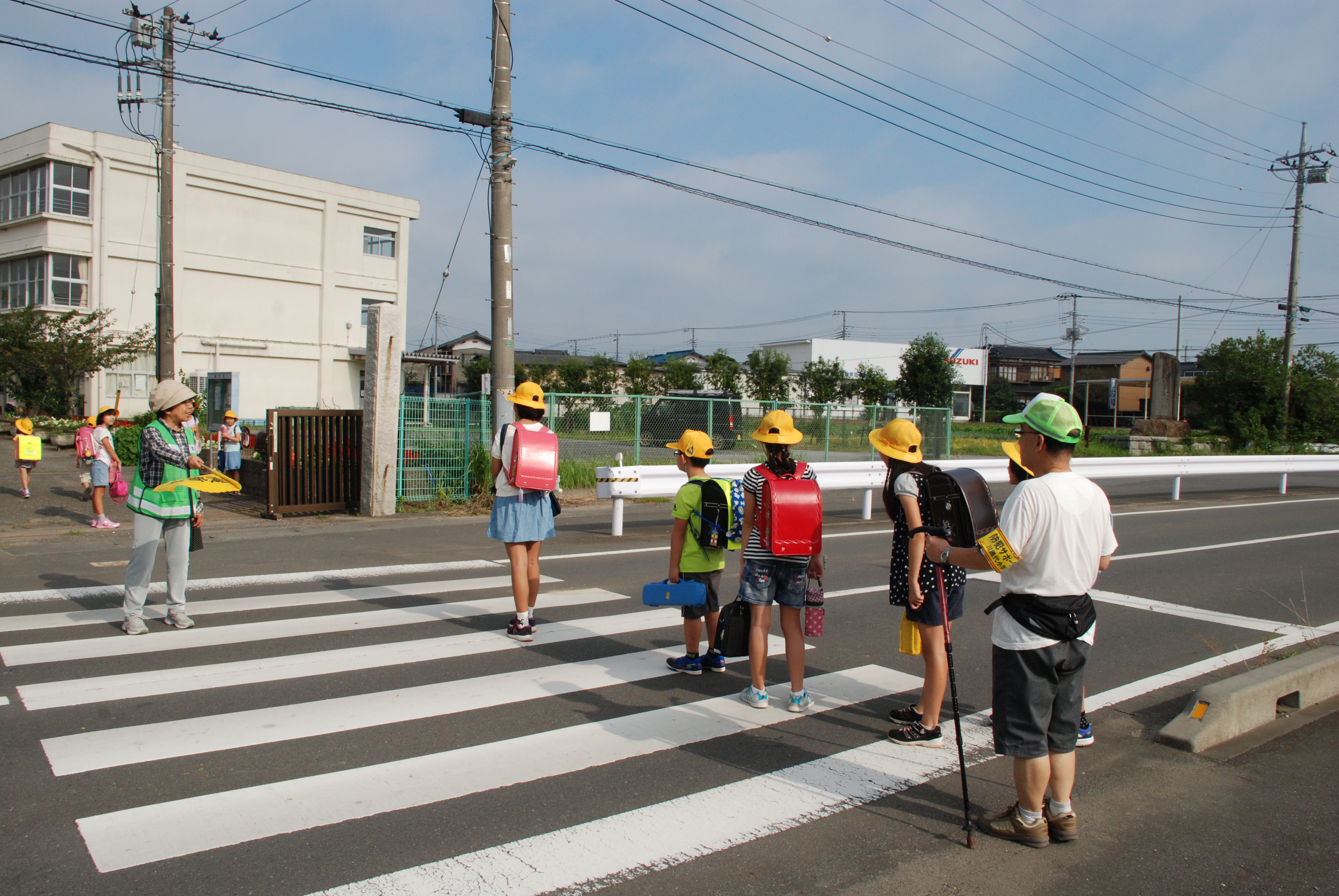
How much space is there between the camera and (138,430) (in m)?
21.2

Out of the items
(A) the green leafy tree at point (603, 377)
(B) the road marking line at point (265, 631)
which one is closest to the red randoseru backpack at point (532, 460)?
(B) the road marking line at point (265, 631)

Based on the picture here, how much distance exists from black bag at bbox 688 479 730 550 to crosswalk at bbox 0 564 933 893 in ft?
3.17

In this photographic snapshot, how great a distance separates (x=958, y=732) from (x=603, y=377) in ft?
173

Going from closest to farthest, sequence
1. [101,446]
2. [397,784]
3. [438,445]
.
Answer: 1. [397,784]
2. [101,446]
3. [438,445]

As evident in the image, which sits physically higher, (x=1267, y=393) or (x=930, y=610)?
(x=1267, y=393)

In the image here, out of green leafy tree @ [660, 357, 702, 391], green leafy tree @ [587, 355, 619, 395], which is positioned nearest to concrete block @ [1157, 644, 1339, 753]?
green leafy tree @ [660, 357, 702, 391]

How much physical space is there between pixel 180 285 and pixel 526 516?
3313cm

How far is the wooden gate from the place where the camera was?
12.5 meters

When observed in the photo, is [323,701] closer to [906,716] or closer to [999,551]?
[906,716]

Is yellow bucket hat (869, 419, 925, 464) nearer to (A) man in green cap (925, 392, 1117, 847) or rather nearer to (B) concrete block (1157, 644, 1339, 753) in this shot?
(A) man in green cap (925, 392, 1117, 847)

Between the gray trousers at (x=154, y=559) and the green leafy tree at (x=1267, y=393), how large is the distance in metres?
34.0

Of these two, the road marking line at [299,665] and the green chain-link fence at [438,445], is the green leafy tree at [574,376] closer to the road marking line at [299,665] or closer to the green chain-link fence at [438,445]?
the green chain-link fence at [438,445]

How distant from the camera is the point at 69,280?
30.9 meters

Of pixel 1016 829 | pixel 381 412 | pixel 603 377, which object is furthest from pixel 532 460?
pixel 603 377
